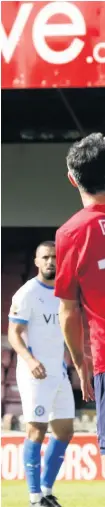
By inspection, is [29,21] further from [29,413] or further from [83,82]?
[29,413]

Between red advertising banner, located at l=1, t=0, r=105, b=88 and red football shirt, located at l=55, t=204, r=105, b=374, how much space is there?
3.16m

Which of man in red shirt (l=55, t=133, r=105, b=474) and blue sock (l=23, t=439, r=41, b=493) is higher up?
man in red shirt (l=55, t=133, r=105, b=474)

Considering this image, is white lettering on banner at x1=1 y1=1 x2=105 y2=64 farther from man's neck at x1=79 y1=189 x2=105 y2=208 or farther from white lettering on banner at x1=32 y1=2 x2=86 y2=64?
man's neck at x1=79 y1=189 x2=105 y2=208

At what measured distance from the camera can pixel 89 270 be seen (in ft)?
11.5

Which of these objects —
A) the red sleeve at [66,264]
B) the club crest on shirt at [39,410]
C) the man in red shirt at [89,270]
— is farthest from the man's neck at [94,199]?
the club crest on shirt at [39,410]

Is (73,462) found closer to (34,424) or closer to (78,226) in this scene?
(34,424)

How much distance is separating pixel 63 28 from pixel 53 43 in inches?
4.2

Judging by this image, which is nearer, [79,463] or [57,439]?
[57,439]

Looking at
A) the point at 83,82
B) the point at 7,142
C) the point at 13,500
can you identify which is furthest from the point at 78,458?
the point at 7,142

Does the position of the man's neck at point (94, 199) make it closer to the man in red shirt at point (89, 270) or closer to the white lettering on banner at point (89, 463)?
the man in red shirt at point (89, 270)

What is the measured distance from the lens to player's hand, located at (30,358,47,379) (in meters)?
5.71

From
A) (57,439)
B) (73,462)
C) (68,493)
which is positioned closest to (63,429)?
(57,439)

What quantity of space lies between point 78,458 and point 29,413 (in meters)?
1.79

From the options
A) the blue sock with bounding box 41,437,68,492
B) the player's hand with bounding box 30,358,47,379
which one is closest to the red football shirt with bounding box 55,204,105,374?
the player's hand with bounding box 30,358,47,379
